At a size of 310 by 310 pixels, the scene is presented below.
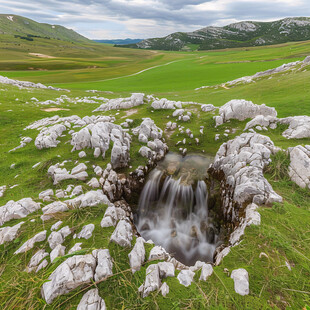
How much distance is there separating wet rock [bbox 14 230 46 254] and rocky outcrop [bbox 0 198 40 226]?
7.08ft

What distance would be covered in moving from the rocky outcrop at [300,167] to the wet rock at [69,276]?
1415 centimetres

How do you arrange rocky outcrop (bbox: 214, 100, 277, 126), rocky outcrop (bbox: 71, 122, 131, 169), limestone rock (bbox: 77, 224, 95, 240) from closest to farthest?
limestone rock (bbox: 77, 224, 95, 240) → rocky outcrop (bbox: 71, 122, 131, 169) → rocky outcrop (bbox: 214, 100, 277, 126)

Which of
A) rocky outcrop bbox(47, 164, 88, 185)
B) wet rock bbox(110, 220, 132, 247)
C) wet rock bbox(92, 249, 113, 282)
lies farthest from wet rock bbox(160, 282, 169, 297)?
rocky outcrop bbox(47, 164, 88, 185)

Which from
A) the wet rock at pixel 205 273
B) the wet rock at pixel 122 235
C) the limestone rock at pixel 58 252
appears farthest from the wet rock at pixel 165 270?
the limestone rock at pixel 58 252

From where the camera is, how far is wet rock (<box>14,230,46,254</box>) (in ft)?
28.0

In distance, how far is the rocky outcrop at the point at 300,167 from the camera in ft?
40.1

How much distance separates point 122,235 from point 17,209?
22.5 feet

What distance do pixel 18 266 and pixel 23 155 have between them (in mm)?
13512

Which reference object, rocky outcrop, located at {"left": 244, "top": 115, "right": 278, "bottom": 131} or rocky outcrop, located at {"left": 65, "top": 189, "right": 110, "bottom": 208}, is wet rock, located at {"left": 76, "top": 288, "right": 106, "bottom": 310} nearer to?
rocky outcrop, located at {"left": 65, "top": 189, "right": 110, "bottom": 208}

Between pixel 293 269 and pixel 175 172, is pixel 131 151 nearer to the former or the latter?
pixel 175 172

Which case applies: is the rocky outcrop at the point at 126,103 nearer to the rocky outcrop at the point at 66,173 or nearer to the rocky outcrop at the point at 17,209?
the rocky outcrop at the point at 66,173

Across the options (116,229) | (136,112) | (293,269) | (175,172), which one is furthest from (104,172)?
(136,112)

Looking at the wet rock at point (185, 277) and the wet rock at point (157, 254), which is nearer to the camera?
the wet rock at point (185, 277)

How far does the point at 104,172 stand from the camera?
14859 millimetres
